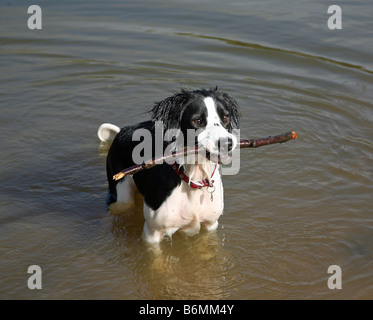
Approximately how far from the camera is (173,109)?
15.6 ft

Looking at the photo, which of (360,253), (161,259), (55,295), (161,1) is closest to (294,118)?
(360,253)

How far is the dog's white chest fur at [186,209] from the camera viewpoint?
16.2 feet

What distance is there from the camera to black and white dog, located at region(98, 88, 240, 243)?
4.59 meters

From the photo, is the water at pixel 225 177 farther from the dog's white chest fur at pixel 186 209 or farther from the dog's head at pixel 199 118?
the dog's head at pixel 199 118

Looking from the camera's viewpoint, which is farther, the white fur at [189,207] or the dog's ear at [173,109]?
the white fur at [189,207]

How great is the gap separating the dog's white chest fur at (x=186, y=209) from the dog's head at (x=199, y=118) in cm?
53

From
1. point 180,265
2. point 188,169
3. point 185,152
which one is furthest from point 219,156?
point 180,265

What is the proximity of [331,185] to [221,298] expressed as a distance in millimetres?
2614

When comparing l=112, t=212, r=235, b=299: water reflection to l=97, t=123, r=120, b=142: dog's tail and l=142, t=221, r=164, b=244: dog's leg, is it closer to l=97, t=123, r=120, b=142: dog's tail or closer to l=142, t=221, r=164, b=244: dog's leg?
l=142, t=221, r=164, b=244: dog's leg

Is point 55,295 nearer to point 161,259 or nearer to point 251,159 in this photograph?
point 161,259

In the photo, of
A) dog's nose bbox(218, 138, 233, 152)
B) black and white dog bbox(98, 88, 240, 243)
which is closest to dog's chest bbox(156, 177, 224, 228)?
black and white dog bbox(98, 88, 240, 243)

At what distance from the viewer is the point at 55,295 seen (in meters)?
5.03

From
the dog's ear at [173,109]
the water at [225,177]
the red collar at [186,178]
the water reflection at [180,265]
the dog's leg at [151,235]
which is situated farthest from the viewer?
the water at [225,177]

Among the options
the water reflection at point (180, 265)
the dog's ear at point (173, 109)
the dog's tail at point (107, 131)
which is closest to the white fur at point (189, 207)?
the dog's ear at point (173, 109)
